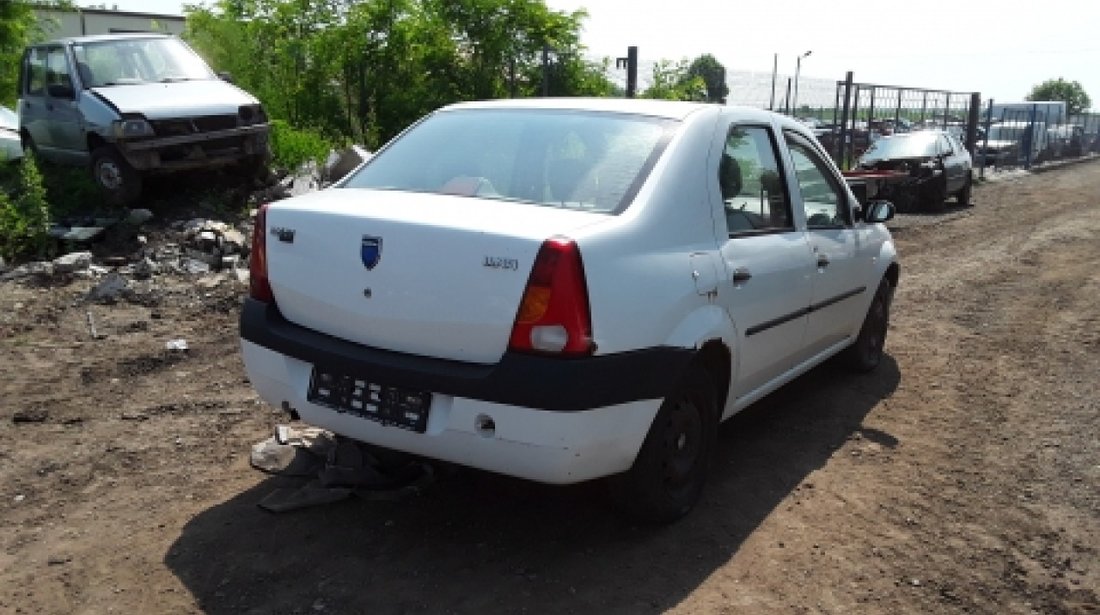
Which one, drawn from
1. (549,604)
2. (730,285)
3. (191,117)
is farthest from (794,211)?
(191,117)

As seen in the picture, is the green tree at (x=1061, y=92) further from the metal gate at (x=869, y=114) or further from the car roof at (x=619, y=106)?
the car roof at (x=619, y=106)

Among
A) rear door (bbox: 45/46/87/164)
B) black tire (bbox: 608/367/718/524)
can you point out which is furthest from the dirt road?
rear door (bbox: 45/46/87/164)

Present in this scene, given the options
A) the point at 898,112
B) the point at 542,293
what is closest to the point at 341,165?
the point at 542,293

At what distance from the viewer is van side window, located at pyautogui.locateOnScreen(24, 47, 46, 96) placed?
10.6 metres

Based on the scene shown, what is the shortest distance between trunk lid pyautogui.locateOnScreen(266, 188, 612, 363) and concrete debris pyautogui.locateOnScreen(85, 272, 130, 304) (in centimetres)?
456

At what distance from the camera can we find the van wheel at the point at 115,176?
9.51 meters

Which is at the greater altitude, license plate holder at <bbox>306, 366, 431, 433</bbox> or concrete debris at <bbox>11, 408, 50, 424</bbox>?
license plate holder at <bbox>306, 366, 431, 433</bbox>

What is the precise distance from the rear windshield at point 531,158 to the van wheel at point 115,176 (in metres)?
6.35

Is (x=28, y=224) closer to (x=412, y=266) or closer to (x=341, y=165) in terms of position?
(x=341, y=165)

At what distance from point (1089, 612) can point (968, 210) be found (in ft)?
52.1

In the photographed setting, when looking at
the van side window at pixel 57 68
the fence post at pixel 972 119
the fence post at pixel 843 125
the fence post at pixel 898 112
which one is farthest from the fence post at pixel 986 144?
the van side window at pixel 57 68

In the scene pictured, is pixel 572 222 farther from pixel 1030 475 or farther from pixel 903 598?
pixel 1030 475

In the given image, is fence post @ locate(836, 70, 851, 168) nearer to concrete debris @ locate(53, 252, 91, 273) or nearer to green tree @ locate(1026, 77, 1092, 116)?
concrete debris @ locate(53, 252, 91, 273)

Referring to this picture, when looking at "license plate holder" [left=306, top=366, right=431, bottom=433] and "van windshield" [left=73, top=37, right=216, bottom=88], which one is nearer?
"license plate holder" [left=306, top=366, right=431, bottom=433]
